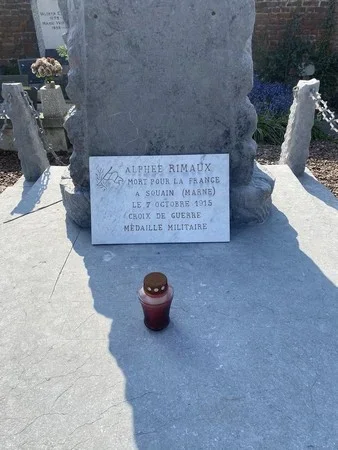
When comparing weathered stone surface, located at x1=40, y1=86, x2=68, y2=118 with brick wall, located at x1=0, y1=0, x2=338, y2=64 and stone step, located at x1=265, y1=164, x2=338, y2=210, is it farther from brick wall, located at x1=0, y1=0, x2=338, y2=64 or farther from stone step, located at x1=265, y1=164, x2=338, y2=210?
stone step, located at x1=265, y1=164, x2=338, y2=210

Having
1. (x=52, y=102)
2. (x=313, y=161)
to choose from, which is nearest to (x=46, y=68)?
(x=52, y=102)

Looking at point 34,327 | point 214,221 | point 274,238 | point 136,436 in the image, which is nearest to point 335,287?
point 274,238

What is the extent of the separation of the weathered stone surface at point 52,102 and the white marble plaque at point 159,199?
3522 millimetres

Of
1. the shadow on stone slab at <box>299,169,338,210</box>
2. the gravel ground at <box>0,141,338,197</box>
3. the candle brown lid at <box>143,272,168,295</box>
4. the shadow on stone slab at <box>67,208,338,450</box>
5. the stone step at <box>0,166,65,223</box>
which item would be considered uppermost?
the candle brown lid at <box>143,272,168,295</box>

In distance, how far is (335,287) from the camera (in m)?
2.42

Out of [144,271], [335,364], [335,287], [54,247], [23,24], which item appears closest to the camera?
[335,364]

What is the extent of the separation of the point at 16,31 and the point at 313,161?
6.37m

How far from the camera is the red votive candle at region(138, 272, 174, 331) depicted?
1941 mm

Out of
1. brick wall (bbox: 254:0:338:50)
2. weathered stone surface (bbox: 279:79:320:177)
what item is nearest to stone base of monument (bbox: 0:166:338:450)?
weathered stone surface (bbox: 279:79:320:177)

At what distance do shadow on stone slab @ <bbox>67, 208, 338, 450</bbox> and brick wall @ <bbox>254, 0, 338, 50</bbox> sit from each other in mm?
6256

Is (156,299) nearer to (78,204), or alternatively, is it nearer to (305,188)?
(78,204)

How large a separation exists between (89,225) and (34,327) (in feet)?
3.25

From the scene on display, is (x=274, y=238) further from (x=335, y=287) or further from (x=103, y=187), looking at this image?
(x=103, y=187)

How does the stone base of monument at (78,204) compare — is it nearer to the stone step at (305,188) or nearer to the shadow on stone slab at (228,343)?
the shadow on stone slab at (228,343)
